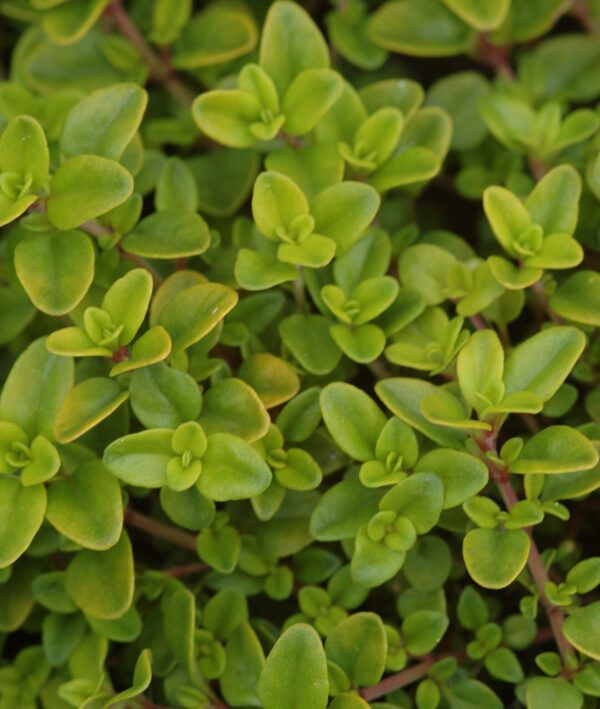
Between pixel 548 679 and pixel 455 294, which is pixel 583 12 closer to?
pixel 455 294

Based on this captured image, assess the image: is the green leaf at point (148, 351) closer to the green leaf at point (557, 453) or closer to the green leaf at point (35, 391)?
the green leaf at point (35, 391)

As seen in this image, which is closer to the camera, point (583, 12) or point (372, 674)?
point (372, 674)

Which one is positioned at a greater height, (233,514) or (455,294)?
(455,294)

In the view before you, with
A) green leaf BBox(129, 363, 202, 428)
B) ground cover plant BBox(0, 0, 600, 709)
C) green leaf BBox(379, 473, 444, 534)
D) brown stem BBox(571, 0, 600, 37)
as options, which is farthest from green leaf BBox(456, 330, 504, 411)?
brown stem BBox(571, 0, 600, 37)

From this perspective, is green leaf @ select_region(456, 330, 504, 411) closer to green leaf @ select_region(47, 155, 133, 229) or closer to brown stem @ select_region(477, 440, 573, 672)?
brown stem @ select_region(477, 440, 573, 672)

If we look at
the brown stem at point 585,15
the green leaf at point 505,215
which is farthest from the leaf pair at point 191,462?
the brown stem at point 585,15

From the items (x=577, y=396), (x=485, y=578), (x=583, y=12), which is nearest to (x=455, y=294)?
(x=577, y=396)
